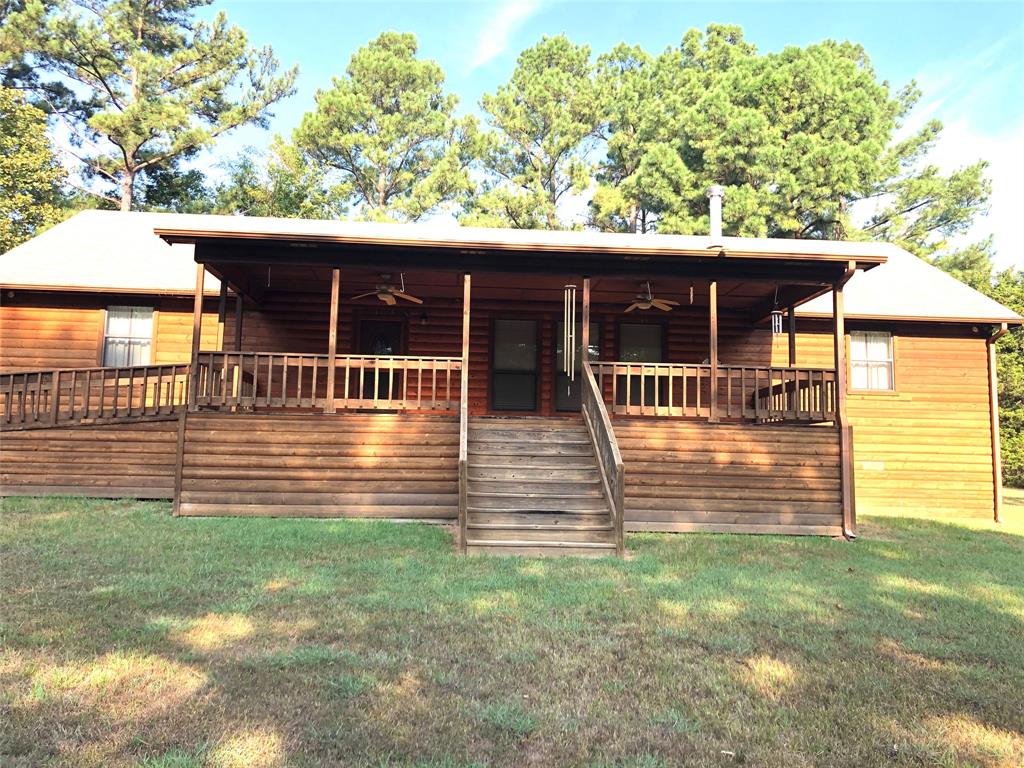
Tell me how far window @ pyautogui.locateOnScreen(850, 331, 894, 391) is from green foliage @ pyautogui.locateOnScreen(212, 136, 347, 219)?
18.9 m

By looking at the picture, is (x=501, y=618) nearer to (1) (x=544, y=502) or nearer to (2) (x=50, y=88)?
(1) (x=544, y=502)

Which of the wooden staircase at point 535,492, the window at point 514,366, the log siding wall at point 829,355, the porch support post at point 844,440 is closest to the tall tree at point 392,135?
the log siding wall at point 829,355

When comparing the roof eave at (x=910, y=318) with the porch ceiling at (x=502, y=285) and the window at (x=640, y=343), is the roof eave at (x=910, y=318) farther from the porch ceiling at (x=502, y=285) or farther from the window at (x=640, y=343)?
the window at (x=640, y=343)

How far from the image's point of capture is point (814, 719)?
2.73m

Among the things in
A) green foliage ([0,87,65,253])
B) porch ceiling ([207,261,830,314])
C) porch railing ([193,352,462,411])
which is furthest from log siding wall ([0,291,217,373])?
green foliage ([0,87,65,253])

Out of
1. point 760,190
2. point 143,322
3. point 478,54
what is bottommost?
point 143,322

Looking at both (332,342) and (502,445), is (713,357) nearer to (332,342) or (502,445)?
(502,445)

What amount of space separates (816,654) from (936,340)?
11.0 metres

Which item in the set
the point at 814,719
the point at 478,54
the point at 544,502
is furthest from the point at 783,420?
the point at 478,54

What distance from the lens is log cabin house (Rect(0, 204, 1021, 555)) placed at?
26.8 ft

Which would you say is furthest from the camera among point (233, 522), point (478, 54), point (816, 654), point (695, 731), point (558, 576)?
point (478, 54)

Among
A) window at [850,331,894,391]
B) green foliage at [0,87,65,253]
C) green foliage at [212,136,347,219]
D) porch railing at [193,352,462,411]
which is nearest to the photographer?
porch railing at [193,352,462,411]

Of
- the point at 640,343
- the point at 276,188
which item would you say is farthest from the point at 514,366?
the point at 276,188

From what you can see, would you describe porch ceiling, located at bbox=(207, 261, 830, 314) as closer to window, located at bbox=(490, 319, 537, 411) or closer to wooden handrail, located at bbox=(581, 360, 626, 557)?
window, located at bbox=(490, 319, 537, 411)
